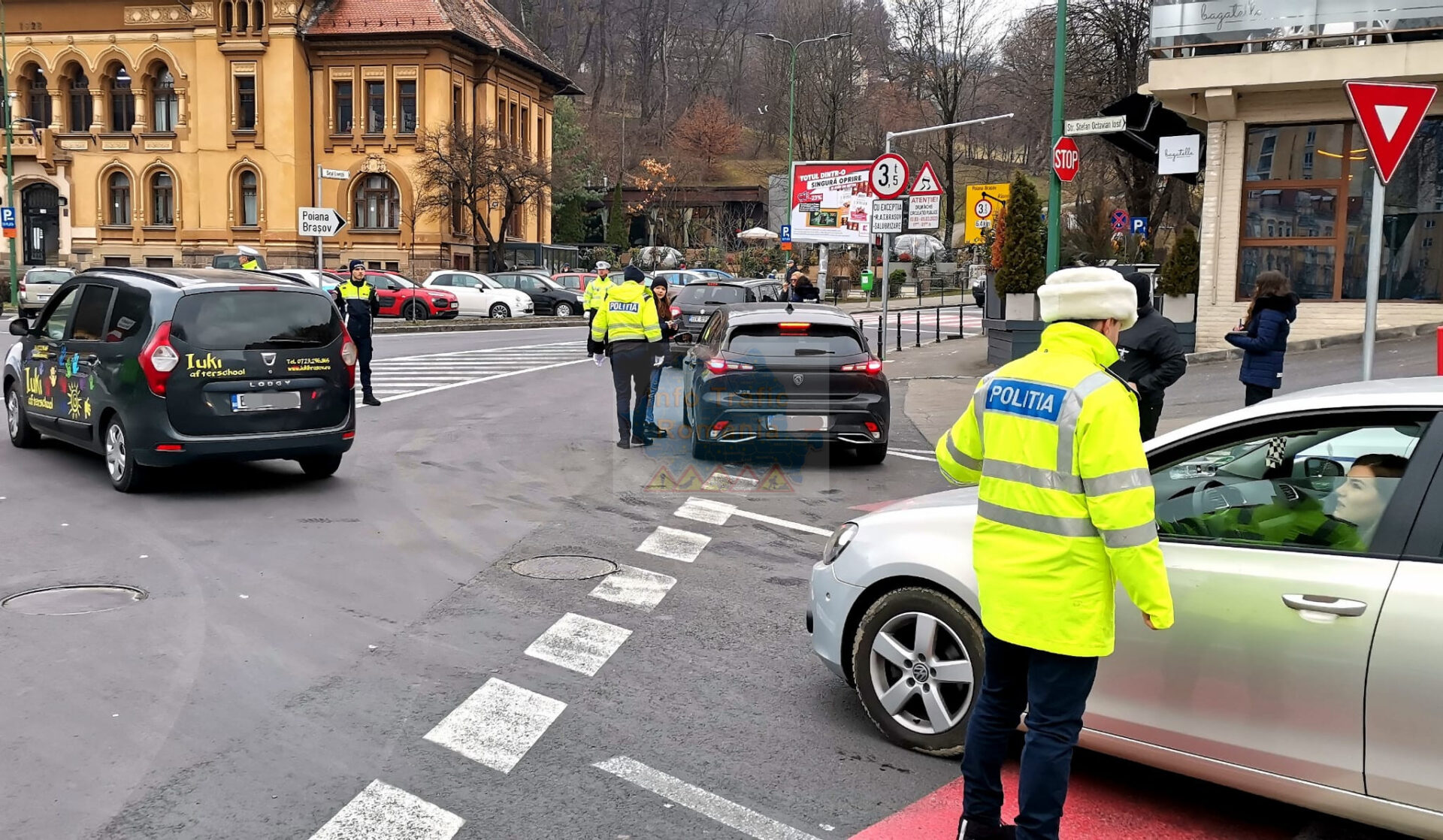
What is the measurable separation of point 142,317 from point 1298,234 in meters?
17.8

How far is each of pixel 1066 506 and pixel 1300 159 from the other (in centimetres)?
1949

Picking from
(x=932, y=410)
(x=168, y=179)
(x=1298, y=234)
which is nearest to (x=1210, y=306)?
(x=1298, y=234)

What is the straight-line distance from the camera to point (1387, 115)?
24.6 feet

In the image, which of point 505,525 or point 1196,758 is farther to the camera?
point 505,525

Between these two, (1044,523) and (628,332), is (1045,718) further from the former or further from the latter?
(628,332)

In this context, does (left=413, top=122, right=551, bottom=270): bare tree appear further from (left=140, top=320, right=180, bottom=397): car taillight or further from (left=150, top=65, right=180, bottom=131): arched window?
(left=140, top=320, right=180, bottom=397): car taillight

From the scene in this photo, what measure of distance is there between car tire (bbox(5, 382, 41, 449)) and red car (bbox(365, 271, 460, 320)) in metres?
25.1

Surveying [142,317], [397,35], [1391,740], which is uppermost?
[397,35]

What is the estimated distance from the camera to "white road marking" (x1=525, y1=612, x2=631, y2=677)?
604cm

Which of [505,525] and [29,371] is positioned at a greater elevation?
[29,371]

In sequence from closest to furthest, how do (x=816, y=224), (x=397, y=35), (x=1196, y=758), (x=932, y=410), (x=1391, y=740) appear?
(x=1391, y=740) < (x=1196, y=758) < (x=932, y=410) < (x=816, y=224) < (x=397, y=35)

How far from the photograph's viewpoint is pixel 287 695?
17.9 ft

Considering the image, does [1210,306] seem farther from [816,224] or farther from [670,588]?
[816,224]

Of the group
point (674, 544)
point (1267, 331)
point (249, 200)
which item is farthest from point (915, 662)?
point (249, 200)
